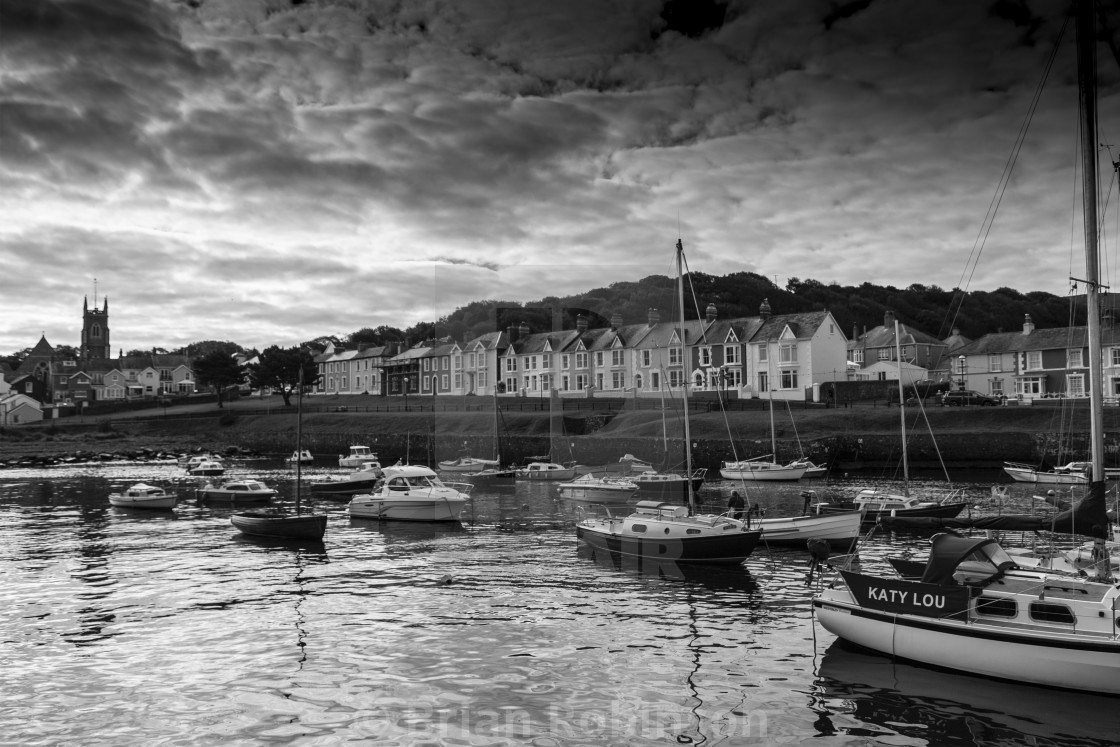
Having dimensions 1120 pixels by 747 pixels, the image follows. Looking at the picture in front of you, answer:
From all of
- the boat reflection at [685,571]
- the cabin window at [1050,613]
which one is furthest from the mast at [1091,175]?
the boat reflection at [685,571]

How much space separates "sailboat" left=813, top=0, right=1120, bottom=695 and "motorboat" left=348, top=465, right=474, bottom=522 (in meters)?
25.1

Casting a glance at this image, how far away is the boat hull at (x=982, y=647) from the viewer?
651 inches

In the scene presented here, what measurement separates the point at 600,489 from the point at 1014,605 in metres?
33.9

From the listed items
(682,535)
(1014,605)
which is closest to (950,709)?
(1014,605)

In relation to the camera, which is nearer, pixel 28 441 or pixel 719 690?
pixel 719 690

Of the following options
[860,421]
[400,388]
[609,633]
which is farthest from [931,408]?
[400,388]

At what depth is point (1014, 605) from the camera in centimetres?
1786

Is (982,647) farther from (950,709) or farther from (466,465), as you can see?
(466,465)

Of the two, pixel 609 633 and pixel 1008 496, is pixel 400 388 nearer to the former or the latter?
pixel 1008 496

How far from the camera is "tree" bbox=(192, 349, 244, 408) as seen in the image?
135 m

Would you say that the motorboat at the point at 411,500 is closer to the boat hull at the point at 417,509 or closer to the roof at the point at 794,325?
the boat hull at the point at 417,509

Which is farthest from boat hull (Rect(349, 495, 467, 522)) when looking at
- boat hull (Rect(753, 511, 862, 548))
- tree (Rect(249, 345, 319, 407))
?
tree (Rect(249, 345, 319, 407))

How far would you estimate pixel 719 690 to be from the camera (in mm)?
17375

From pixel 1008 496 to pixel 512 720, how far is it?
1697 inches
